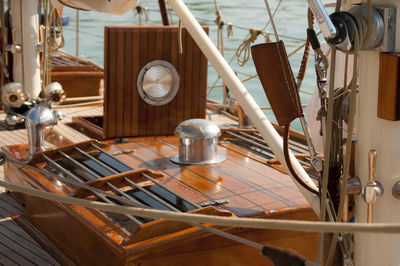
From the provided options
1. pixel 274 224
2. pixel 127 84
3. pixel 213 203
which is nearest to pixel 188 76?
pixel 127 84

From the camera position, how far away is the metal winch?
242 centimetres

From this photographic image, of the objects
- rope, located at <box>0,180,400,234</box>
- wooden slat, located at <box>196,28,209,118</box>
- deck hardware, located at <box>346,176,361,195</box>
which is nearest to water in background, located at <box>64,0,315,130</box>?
wooden slat, located at <box>196,28,209,118</box>

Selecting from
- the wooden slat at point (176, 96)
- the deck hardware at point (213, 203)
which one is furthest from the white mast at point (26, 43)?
the deck hardware at point (213, 203)

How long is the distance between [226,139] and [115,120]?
1.69 ft

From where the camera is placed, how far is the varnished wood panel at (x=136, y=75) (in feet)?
9.40

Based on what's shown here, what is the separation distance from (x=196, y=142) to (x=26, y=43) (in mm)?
1736

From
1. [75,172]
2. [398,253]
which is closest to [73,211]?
[75,172]

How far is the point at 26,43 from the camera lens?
12.2ft

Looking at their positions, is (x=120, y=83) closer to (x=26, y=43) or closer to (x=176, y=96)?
(x=176, y=96)

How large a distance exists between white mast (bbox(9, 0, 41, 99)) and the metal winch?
1.59m

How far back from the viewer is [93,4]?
2082 mm

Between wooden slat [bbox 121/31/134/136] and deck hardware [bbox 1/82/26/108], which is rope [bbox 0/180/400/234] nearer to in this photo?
wooden slat [bbox 121/31/134/136]

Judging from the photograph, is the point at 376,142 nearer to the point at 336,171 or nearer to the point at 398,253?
the point at 336,171

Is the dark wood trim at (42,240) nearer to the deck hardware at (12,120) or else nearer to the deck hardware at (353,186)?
the deck hardware at (353,186)
